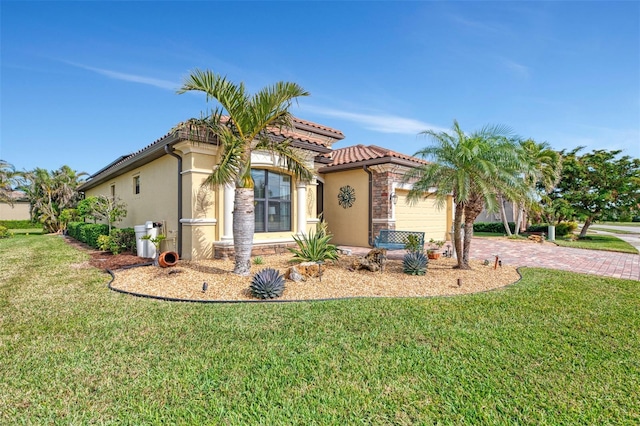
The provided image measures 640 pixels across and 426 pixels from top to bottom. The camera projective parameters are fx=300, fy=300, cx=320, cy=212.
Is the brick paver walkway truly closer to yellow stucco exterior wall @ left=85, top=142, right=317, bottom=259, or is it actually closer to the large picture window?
the large picture window

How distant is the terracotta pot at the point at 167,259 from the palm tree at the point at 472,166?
23.3 ft

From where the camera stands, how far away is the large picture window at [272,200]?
1034cm

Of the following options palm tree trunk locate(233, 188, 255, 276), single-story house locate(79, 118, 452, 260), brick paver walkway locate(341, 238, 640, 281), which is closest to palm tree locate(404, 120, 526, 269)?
brick paver walkway locate(341, 238, 640, 281)

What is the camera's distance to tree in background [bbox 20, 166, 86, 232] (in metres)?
23.1

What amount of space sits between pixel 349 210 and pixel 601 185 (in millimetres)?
17381

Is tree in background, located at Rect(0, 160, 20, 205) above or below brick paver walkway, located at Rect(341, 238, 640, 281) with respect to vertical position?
above

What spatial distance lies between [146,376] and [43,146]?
1846 centimetres

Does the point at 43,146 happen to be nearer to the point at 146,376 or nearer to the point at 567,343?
the point at 146,376

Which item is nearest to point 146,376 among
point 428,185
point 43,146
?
point 428,185

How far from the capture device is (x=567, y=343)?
383 centimetres

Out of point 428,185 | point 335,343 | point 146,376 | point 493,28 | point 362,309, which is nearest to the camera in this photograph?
point 146,376

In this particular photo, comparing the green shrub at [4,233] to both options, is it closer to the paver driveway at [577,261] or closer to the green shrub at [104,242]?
the green shrub at [104,242]

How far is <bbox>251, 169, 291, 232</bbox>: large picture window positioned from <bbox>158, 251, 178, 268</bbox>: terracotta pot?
2816mm

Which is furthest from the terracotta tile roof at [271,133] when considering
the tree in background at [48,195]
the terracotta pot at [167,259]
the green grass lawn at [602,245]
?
the green grass lawn at [602,245]
